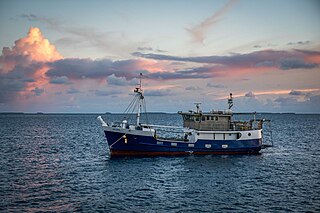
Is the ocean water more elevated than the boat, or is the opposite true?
the boat

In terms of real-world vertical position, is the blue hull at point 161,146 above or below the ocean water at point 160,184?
above

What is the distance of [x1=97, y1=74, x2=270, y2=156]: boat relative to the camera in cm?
4872

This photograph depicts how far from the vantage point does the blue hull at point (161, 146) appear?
48.8m

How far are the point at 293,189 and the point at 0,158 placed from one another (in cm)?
4656

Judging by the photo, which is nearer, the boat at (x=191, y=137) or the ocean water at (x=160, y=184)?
the ocean water at (x=160, y=184)

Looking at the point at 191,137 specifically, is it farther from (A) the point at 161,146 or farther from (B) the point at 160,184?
(B) the point at 160,184

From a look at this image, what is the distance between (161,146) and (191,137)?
5.41 meters

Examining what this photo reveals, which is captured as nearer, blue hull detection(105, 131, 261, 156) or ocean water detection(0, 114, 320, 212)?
ocean water detection(0, 114, 320, 212)

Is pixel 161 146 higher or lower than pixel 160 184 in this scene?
higher

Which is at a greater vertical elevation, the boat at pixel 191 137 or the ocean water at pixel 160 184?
the boat at pixel 191 137

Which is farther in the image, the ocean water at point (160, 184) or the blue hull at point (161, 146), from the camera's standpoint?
the blue hull at point (161, 146)

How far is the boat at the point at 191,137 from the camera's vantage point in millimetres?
48719

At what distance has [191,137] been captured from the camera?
50812 mm

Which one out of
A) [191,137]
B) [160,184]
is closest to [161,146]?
[191,137]
